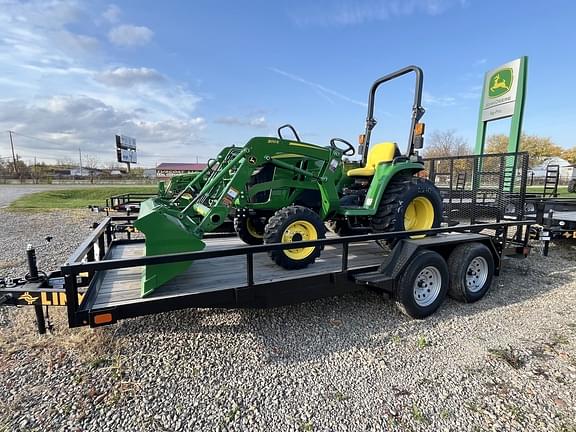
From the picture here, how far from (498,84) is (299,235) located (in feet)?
42.9

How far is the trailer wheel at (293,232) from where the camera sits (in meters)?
3.64

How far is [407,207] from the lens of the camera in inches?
182

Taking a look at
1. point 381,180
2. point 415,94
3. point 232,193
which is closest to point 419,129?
point 415,94

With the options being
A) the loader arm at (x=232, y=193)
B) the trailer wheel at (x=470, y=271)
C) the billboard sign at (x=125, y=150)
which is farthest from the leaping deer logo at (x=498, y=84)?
the billboard sign at (x=125, y=150)

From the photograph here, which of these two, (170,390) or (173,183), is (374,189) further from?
(173,183)

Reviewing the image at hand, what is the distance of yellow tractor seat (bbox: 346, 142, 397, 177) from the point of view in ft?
15.9

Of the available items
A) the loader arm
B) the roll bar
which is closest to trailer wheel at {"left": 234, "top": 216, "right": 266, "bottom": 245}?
the loader arm

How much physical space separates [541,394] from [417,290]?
1.49 m

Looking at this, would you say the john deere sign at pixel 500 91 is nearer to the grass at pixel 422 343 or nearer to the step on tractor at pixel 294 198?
the step on tractor at pixel 294 198

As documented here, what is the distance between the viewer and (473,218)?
693 centimetres

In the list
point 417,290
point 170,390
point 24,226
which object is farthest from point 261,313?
point 24,226

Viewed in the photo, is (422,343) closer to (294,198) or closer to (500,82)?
(294,198)

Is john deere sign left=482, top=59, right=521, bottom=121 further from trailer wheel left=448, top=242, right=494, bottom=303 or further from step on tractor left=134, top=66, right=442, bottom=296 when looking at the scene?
trailer wheel left=448, top=242, right=494, bottom=303

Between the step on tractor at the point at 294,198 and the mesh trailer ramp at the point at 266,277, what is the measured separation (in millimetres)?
269
